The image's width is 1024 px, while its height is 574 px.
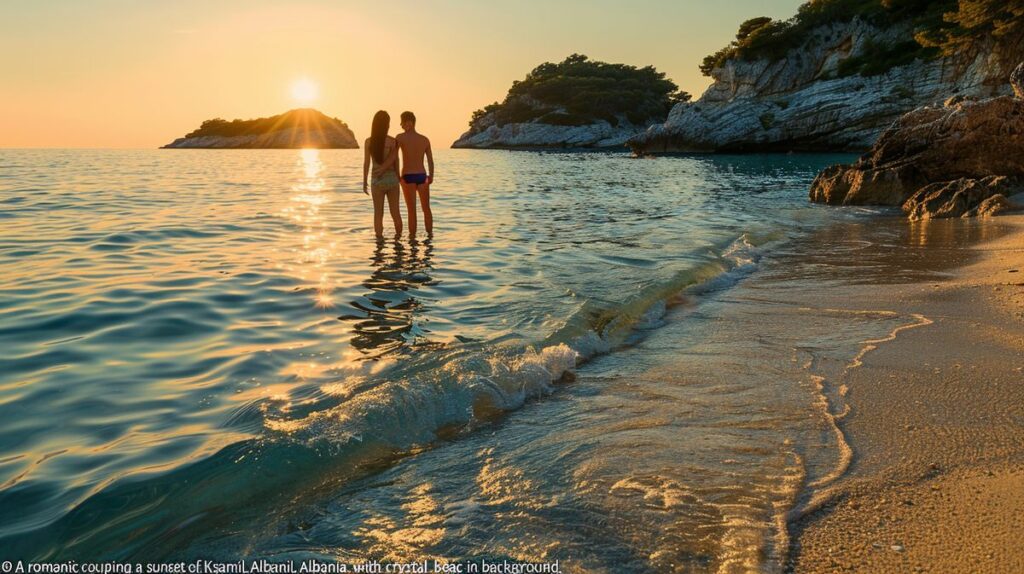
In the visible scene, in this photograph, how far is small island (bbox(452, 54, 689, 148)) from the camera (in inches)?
4139

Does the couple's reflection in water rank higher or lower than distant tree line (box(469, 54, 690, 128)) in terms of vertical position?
lower

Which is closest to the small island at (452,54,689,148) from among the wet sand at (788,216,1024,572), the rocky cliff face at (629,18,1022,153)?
the rocky cliff face at (629,18,1022,153)

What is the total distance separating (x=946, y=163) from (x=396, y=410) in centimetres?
1696

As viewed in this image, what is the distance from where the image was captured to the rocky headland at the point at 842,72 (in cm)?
4562

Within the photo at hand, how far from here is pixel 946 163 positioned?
1631cm

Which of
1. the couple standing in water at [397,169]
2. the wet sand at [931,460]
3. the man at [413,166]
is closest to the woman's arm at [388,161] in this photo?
the couple standing in water at [397,169]

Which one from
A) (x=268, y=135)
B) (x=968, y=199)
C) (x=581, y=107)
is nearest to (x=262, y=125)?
(x=268, y=135)

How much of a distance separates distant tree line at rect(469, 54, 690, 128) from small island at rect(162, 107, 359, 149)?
66754 millimetres

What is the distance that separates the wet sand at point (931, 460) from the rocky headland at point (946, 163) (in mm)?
10445

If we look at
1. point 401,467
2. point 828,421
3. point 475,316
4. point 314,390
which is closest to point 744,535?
point 828,421

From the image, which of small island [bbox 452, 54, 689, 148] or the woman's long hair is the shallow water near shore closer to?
the woman's long hair

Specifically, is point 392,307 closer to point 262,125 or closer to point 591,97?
point 591,97

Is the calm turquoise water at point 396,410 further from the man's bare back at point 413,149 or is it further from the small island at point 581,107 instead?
the small island at point 581,107

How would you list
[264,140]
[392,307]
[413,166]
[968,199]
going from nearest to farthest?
[392,307]
[413,166]
[968,199]
[264,140]
